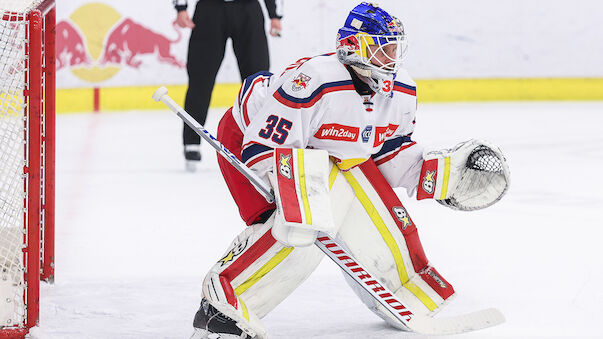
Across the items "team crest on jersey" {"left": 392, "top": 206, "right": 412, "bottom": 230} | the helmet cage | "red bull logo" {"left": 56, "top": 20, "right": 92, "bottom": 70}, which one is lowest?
"red bull logo" {"left": 56, "top": 20, "right": 92, "bottom": 70}

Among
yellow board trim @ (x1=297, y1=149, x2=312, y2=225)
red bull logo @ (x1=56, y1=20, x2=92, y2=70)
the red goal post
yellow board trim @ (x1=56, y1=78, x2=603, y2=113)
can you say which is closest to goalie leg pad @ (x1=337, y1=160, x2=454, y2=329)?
yellow board trim @ (x1=297, y1=149, x2=312, y2=225)

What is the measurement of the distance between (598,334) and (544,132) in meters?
3.25

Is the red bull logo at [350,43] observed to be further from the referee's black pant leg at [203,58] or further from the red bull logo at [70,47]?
the red bull logo at [70,47]

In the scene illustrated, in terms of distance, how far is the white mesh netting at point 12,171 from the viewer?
5.86ft

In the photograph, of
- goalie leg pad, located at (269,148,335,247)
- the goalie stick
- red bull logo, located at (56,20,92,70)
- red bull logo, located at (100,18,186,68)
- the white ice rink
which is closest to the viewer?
goalie leg pad, located at (269,148,335,247)

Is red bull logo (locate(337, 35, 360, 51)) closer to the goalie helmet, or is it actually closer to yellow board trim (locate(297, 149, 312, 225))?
the goalie helmet

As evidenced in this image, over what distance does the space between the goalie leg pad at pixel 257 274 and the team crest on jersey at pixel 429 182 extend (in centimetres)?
33

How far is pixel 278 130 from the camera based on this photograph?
1.78 m

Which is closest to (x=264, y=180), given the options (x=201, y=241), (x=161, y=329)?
(x=161, y=329)

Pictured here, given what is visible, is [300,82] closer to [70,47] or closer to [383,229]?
[383,229]

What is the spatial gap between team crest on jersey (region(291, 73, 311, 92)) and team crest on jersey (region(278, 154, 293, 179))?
143 millimetres

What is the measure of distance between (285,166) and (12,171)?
0.53 m

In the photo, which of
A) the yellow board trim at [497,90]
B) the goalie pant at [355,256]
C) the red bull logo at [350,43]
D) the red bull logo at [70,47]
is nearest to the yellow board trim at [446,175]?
the goalie pant at [355,256]

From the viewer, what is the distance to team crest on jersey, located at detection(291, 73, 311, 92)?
179 cm
